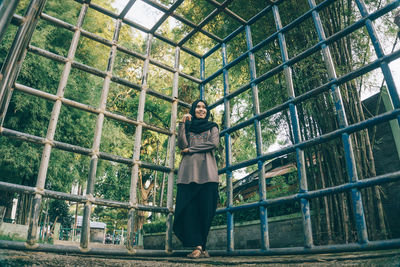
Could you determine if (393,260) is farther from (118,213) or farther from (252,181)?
(118,213)

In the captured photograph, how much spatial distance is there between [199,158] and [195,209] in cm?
48

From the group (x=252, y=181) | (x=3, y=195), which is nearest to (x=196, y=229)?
(x=252, y=181)

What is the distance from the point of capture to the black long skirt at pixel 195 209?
244 centimetres

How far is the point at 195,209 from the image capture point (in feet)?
8.22

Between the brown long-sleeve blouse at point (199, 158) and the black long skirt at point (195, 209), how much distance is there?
8 centimetres

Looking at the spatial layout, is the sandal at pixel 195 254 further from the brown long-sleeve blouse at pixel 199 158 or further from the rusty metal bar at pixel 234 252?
the brown long-sleeve blouse at pixel 199 158

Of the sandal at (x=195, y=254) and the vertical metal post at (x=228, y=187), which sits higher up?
the vertical metal post at (x=228, y=187)

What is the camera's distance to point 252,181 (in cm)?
836

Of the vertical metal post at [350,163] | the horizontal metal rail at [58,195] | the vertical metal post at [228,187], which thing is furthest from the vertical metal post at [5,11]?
the vertical metal post at [228,187]

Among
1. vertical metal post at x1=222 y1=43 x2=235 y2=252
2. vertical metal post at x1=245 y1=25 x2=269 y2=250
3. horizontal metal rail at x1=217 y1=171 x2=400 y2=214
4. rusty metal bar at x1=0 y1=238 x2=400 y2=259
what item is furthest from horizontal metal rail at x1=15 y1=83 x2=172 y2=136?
horizontal metal rail at x1=217 y1=171 x2=400 y2=214

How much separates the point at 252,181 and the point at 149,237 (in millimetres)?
3889

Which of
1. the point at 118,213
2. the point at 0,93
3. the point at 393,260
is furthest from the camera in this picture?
the point at 118,213

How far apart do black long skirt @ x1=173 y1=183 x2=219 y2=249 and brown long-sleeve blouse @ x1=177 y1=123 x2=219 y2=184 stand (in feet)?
0.25

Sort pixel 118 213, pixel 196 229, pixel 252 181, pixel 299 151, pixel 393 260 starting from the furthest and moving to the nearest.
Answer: pixel 118 213
pixel 252 181
pixel 196 229
pixel 299 151
pixel 393 260
